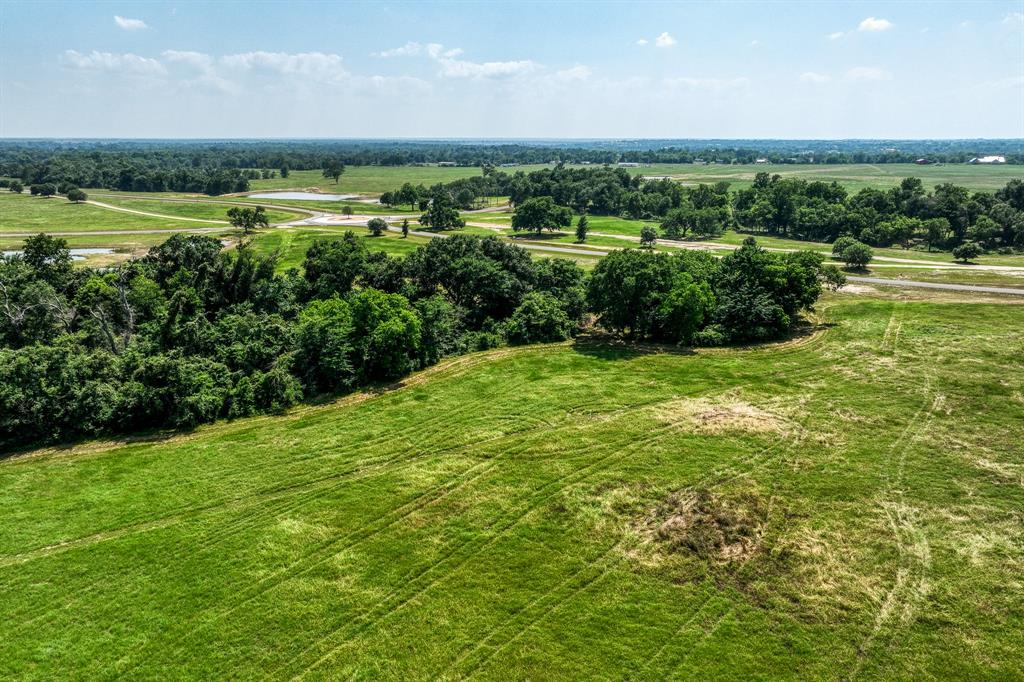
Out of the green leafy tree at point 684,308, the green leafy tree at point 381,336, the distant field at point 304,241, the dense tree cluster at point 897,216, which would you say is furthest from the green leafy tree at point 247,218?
the dense tree cluster at point 897,216

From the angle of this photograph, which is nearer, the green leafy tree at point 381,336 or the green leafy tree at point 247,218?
the green leafy tree at point 381,336

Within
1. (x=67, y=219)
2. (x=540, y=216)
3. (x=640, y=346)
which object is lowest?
(x=640, y=346)

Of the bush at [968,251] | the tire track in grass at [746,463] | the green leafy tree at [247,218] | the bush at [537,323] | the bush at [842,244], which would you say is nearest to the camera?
the tire track in grass at [746,463]

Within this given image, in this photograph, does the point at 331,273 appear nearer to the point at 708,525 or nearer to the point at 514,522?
the point at 514,522

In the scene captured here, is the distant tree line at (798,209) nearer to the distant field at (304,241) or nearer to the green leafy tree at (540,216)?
the green leafy tree at (540,216)

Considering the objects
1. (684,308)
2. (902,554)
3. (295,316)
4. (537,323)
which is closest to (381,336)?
(295,316)

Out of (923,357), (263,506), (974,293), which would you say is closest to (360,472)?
(263,506)
